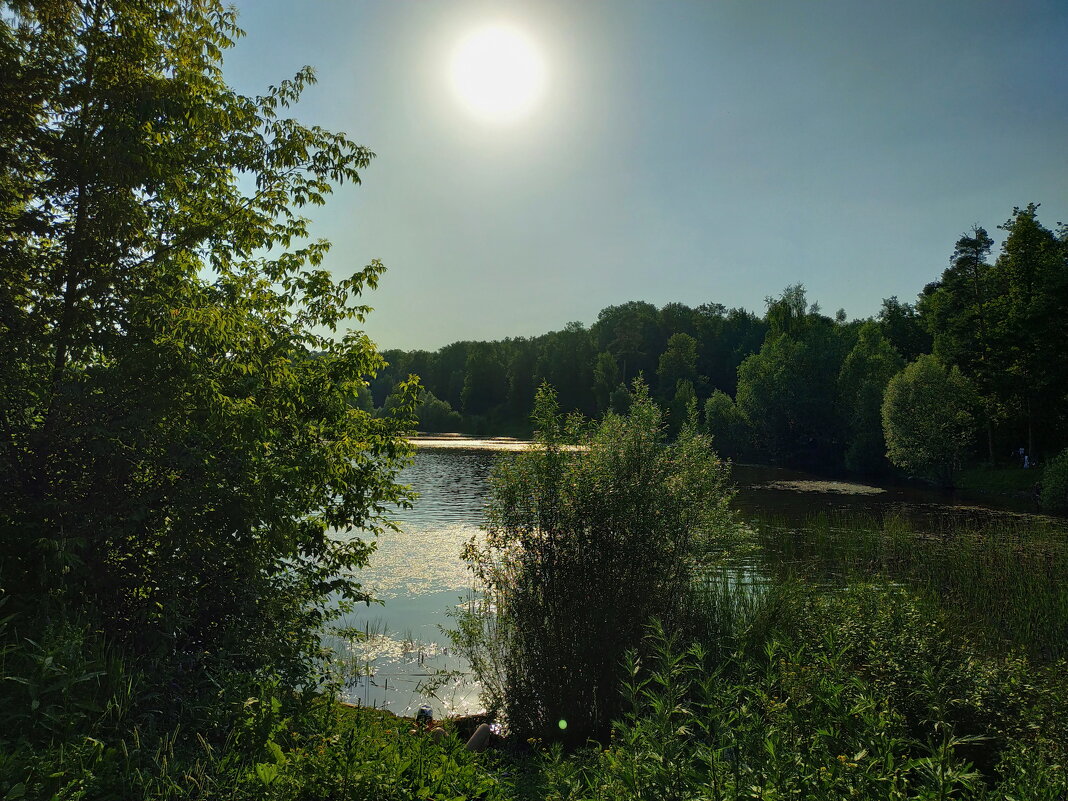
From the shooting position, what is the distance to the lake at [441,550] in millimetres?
11086

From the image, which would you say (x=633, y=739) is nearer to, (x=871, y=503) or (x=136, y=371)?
(x=136, y=371)

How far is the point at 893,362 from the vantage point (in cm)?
5706

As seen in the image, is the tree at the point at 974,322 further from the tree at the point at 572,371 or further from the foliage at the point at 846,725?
the tree at the point at 572,371

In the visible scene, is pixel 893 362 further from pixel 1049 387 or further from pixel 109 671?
pixel 109 671

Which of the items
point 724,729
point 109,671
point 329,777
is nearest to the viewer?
point 329,777

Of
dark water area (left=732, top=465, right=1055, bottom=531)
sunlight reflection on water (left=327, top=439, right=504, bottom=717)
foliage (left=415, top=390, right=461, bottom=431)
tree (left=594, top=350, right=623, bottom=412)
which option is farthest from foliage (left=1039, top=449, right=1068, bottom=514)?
foliage (left=415, top=390, right=461, bottom=431)

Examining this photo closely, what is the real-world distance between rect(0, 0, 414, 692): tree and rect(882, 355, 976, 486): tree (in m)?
43.8

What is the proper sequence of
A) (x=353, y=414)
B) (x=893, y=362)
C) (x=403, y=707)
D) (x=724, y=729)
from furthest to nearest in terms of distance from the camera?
(x=893, y=362) < (x=403, y=707) < (x=353, y=414) < (x=724, y=729)

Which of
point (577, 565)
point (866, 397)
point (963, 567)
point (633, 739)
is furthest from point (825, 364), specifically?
point (633, 739)

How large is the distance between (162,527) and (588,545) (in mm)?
4778

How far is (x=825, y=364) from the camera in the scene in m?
66.1

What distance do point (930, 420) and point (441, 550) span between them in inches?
1365

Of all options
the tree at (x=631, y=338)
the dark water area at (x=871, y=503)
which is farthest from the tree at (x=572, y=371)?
the dark water area at (x=871, y=503)

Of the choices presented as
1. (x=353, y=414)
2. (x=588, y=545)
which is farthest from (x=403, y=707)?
(x=353, y=414)
